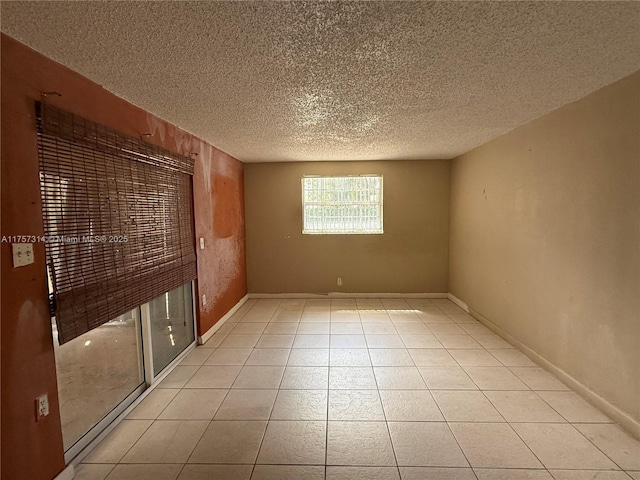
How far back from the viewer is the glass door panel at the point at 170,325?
2688 mm

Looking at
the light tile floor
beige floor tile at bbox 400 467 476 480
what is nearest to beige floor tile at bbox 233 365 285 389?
the light tile floor

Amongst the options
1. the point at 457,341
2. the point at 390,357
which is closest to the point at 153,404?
the point at 390,357

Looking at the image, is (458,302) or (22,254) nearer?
(22,254)

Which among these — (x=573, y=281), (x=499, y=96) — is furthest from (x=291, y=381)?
(x=499, y=96)

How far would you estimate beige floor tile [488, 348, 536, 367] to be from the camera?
2.86 meters

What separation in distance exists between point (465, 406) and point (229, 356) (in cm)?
215

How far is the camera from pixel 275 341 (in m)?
3.45

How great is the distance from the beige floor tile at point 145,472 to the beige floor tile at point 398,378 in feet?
5.04

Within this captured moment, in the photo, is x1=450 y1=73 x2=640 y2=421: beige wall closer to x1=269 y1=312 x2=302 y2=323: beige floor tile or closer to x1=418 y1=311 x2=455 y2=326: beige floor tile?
x1=418 y1=311 x2=455 y2=326: beige floor tile

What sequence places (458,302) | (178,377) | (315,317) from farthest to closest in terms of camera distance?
(458,302), (315,317), (178,377)

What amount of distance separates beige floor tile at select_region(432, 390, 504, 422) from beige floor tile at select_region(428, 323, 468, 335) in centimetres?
126

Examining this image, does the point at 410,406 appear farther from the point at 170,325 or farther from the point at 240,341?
the point at 170,325

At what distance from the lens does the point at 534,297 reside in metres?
2.89

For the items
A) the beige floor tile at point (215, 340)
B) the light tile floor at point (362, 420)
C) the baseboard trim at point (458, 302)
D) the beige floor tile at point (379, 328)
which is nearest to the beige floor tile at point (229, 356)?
the light tile floor at point (362, 420)
